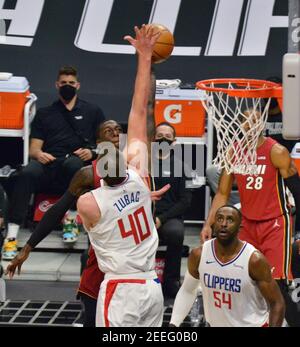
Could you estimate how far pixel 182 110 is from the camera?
1116 cm

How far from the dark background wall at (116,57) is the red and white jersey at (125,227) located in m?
4.43

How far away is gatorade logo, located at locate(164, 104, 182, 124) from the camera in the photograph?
11.1 meters

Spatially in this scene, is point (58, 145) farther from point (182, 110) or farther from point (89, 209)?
point (89, 209)

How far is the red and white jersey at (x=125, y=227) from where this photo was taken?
739cm

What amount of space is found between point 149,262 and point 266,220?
1.78 meters

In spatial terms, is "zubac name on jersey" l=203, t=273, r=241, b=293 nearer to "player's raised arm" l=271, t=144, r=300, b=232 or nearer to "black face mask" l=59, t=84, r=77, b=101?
"player's raised arm" l=271, t=144, r=300, b=232

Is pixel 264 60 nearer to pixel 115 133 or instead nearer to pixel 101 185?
pixel 115 133

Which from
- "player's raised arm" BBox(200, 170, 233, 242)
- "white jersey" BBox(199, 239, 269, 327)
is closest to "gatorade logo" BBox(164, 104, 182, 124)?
"player's raised arm" BBox(200, 170, 233, 242)

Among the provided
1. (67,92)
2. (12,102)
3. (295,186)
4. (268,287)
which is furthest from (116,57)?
(268,287)

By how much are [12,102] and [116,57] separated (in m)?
1.45

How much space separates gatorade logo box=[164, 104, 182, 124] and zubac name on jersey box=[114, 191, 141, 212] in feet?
12.4
